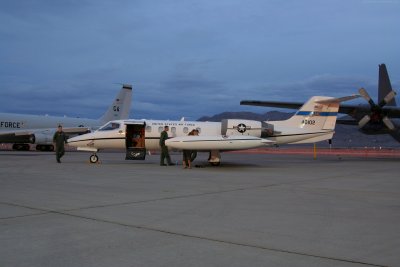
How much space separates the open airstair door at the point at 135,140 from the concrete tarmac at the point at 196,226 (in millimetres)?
8508

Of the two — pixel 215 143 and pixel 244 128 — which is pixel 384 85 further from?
pixel 215 143

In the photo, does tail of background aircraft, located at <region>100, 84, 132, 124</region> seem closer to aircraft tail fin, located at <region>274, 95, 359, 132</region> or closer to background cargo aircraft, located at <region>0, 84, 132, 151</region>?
background cargo aircraft, located at <region>0, 84, 132, 151</region>

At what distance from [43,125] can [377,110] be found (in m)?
28.5

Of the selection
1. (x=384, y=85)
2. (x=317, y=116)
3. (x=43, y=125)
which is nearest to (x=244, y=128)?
(x=317, y=116)

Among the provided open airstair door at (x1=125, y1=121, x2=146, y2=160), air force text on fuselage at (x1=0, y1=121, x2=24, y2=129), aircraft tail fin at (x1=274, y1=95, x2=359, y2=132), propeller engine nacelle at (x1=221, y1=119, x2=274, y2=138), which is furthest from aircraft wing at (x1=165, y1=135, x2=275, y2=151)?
air force text on fuselage at (x1=0, y1=121, x2=24, y2=129)

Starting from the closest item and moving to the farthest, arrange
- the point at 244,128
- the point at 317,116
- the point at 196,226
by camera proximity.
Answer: the point at 196,226, the point at 244,128, the point at 317,116

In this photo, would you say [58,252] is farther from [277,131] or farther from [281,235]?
[277,131]

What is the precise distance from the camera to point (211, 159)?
741 inches

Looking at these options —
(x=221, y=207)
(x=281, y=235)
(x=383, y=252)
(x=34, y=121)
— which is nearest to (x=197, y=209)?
(x=221, y=207)

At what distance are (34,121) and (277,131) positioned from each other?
84.1 ft

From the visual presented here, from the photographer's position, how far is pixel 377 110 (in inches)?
999

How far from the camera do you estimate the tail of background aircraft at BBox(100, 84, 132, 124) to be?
41.6 m

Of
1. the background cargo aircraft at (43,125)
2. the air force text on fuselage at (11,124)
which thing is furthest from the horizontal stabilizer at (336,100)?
the air force text on fuselage at (11,124)

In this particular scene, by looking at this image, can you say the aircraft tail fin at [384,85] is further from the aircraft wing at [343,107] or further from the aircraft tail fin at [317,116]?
the aircraft tail fin at [317,116]
